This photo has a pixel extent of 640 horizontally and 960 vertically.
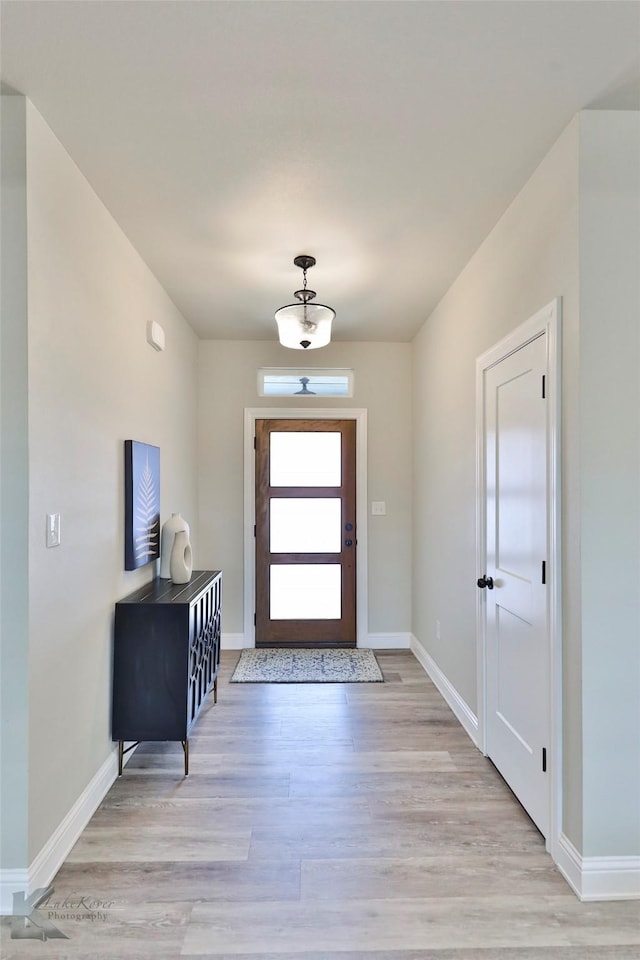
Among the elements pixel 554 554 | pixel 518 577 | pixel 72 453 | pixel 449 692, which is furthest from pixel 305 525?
pixel 554 554

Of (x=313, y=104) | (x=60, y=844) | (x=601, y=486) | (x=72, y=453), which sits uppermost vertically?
(x=313, y=104)

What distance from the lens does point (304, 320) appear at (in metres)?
2.86

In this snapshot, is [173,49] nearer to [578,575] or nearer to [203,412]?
[578,575]

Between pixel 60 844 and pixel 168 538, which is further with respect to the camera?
pixel 168 538

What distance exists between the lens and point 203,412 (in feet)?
14.5

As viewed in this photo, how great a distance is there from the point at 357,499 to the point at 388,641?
4.18 ft

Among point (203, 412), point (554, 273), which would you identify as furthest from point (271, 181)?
point (203, 412)

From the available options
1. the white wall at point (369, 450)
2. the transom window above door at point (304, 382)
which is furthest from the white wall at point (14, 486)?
the transom window above door at point (304, 382)

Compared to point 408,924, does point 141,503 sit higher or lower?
higher

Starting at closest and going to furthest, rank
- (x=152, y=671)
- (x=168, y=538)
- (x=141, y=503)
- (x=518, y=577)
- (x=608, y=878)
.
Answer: (x=608, y=878) < (x=518, y=577) < (x=152, y=671) < (x=141, y=503) < (x=168, y=538)

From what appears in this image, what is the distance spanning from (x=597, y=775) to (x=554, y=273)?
5.85ft

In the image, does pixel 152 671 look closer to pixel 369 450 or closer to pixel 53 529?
pixel 53 529

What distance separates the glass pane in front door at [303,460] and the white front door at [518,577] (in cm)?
201

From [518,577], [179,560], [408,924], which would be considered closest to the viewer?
[408,924]
